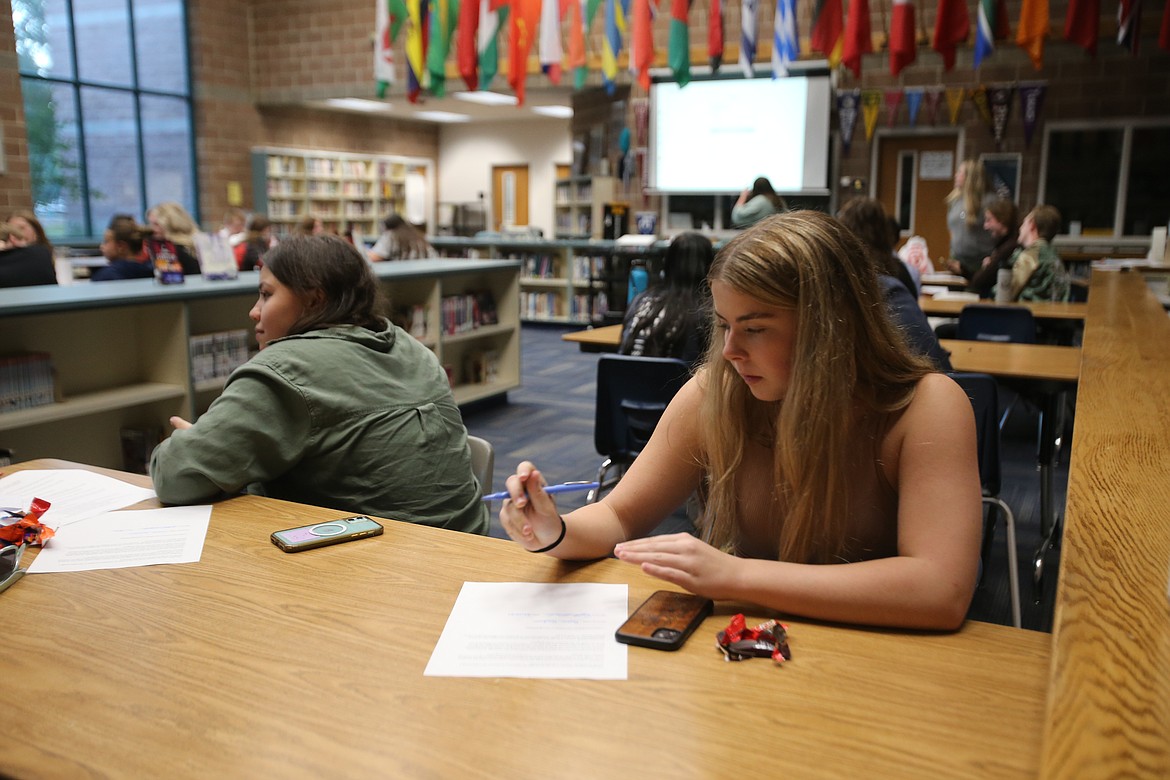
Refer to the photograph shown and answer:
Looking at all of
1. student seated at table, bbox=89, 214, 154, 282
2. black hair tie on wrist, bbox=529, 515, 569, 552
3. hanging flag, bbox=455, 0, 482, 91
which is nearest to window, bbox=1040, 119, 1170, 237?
hanging flag, bbox=455, 0, 482, 91

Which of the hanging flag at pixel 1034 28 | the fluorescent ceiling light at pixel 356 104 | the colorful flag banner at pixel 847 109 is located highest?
the fluorescent ceiling light at pixel 356 104

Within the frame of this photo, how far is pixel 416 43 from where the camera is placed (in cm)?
761

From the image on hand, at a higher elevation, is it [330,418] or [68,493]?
[330,418]

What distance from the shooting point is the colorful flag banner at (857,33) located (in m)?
6.57

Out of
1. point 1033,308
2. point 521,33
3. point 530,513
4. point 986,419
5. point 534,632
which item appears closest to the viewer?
point 534,632

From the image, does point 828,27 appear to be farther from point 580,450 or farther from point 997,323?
point 580,450

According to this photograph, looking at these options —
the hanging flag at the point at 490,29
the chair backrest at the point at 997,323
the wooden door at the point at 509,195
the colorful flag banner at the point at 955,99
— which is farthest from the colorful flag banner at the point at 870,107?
the wooden door at the point at 509,195

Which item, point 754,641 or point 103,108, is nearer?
point 754,641

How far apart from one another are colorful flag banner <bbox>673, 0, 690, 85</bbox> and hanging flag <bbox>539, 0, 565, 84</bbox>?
928 millimetres

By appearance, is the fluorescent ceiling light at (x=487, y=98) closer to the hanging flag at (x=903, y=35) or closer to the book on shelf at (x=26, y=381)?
the hanging flag at (x=903, y=35)

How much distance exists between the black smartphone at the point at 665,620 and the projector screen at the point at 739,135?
8.40 metres

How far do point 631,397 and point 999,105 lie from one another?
23.0ft

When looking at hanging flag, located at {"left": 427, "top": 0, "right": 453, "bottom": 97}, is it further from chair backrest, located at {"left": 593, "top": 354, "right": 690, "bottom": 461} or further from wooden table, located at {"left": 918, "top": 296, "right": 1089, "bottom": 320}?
chair backrest, located at {"left": 593, "top": 354, "right": 690, "bottom": 461}

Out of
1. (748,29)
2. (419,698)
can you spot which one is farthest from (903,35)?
(419,698)
